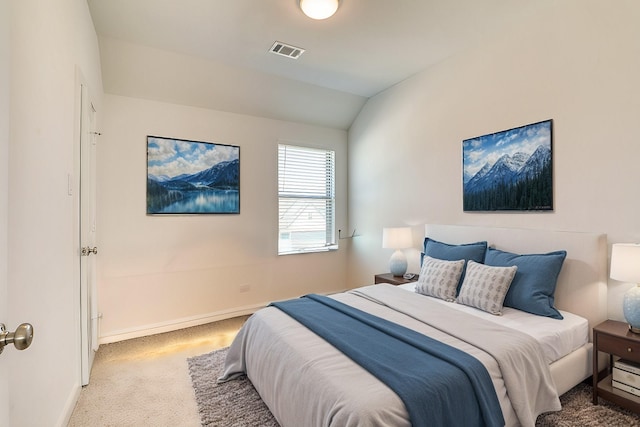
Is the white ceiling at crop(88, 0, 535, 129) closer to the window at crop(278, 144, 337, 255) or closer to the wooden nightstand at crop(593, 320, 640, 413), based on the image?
the window at crop(278, 144, 337, 255)

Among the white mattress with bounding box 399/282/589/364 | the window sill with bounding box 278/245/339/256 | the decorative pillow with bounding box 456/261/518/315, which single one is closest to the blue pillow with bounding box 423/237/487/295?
the decorative pillow with bounding box 456/261/518/315

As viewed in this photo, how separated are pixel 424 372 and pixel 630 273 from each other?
1.54 metres

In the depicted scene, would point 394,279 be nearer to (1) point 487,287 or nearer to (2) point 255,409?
(1) point 487,287

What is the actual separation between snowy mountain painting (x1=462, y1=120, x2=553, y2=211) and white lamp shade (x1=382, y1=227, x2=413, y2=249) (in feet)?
2.28

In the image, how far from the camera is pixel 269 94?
12.3 feet

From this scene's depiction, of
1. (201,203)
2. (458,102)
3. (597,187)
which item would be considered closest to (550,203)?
(597,187)

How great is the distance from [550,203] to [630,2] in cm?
142

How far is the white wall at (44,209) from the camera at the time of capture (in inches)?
49.7

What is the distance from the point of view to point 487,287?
A: 7.65 feet

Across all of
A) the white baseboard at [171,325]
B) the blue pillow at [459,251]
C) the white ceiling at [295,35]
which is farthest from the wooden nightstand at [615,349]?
the white baseboard at [171,325]

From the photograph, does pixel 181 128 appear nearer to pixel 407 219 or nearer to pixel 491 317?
pixel 407 219

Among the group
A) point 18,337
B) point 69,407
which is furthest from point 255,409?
point 18,337

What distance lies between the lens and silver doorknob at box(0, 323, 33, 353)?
27.5 inches

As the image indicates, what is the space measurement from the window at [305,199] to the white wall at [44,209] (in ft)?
8.08
